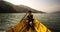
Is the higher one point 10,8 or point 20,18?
point 10,8

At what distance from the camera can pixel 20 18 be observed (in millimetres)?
5215

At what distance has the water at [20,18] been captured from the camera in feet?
17.0

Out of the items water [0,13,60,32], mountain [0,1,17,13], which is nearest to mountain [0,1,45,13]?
mountain [0,1,17,13]

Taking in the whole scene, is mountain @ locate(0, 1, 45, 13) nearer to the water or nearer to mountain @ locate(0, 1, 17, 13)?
mountain @ locate(0, 1, 17, 13)

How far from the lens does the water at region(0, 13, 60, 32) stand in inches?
204

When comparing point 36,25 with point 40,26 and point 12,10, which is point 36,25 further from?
point 12,10

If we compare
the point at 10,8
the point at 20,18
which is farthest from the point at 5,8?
the point at 20,18

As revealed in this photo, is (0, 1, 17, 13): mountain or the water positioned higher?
(0, 1, 17, 13): mountain

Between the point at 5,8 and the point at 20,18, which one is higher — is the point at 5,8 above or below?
above

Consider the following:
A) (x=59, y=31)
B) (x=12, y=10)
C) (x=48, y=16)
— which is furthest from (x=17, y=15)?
(x=59, y=31)

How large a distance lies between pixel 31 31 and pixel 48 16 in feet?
9.39

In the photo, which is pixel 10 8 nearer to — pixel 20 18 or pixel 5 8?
pixel 5 8

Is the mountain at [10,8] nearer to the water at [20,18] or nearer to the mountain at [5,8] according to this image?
the mountain at [5,8]

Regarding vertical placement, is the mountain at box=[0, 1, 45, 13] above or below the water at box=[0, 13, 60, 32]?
above
